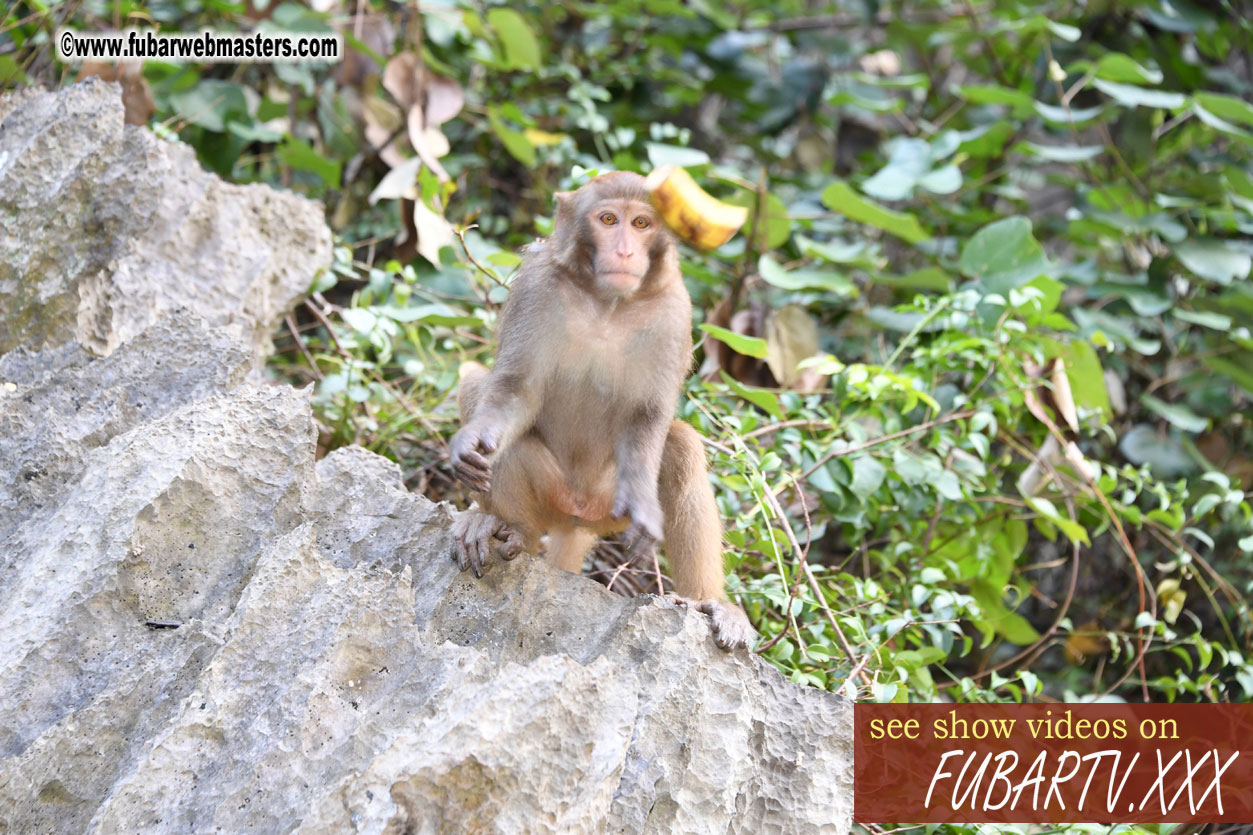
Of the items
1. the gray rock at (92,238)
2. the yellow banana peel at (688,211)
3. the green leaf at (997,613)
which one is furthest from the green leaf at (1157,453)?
the gray rock at (92,238)

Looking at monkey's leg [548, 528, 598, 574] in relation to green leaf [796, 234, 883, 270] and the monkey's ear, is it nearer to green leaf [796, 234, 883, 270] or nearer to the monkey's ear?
the monkey's ear

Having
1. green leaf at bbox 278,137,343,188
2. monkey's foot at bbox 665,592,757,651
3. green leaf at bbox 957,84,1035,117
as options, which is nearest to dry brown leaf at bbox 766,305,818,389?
green leaf at bbox 957,84,1035,117

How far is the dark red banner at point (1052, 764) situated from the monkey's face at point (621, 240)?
63.0 inches

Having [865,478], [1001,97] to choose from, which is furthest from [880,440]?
[1001,97]

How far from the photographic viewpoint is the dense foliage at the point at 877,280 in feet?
15.9

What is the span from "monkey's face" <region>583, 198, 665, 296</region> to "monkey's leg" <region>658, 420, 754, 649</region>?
0.58m

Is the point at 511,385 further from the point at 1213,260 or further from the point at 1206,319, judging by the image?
the point at 1213,260

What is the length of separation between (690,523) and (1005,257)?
2.57 metres

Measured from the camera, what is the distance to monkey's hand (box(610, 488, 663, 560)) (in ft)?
11.7

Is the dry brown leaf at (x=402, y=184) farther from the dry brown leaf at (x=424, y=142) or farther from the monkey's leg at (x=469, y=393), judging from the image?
the monkey's leg at (x=469, y=393)

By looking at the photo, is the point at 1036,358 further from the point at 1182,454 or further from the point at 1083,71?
the point at 1083,71

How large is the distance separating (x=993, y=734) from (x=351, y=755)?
2571 mm

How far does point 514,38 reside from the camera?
681cm

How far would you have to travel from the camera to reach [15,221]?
13.4 feet
